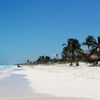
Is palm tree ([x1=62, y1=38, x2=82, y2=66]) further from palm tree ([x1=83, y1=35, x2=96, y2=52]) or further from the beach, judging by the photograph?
the beach

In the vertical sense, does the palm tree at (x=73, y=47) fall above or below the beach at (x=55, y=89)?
above

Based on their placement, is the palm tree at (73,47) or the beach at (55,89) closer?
the beach at (55,89)

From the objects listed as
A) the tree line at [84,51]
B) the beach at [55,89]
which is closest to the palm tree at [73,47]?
the tree line at [84,51]

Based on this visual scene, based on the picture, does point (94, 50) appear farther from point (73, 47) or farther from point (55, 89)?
point (55, 89)

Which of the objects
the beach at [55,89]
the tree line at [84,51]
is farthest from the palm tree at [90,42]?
the beach at [55,89]

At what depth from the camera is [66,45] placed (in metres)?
77.8

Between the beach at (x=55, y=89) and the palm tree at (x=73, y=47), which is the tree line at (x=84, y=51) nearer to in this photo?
the palm tree at (x=73, y=47)

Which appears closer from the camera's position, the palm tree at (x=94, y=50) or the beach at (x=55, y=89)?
the beach at (x=55, y=89)

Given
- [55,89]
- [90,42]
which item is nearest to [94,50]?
[90,42]

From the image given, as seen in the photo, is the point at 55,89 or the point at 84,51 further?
the point at 84,51

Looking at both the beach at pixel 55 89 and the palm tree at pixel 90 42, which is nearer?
the beach at pixel 55 89

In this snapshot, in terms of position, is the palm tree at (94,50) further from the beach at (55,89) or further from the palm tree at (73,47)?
the beach at (55,89)

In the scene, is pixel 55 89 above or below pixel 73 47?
below

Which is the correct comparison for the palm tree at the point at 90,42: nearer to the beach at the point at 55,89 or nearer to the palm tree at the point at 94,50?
the palm tree at the point at 94,50
